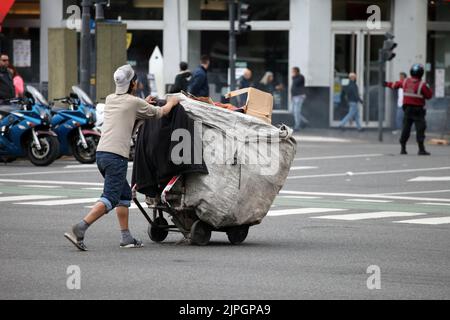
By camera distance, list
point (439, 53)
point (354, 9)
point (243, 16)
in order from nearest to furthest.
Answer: point (243, 16), point (354, 9), point (439, 53)

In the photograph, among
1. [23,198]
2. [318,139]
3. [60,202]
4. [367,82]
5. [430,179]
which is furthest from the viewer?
[367,82]

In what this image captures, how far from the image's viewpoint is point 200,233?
12.7 m

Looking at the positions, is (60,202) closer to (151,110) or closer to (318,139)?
(151,110)

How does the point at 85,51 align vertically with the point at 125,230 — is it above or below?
above

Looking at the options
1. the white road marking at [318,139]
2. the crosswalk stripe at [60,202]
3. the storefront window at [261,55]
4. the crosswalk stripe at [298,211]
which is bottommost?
the white road marking at [318,139]

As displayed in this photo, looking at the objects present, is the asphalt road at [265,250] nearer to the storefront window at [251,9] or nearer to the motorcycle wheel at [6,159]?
the motorcycle wheel at [6,159]

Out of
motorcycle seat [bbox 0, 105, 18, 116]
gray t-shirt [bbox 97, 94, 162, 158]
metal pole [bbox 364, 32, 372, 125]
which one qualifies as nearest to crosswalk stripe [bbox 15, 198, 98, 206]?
gray t-shirt [bbox 97, 94, 162, 158]

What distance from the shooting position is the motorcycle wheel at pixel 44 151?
926 inches

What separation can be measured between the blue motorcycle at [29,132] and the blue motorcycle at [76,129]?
1.62 ft

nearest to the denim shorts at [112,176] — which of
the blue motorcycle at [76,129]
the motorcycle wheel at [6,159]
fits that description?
the blue motorcycle at [76,129]

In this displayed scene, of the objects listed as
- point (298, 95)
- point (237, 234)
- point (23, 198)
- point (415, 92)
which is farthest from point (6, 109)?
point (298, 95)

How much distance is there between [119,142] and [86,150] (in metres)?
12.3

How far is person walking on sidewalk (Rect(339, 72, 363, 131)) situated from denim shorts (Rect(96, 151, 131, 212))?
26168 millimetres

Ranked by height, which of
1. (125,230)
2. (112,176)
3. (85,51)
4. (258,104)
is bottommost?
(125,230)
